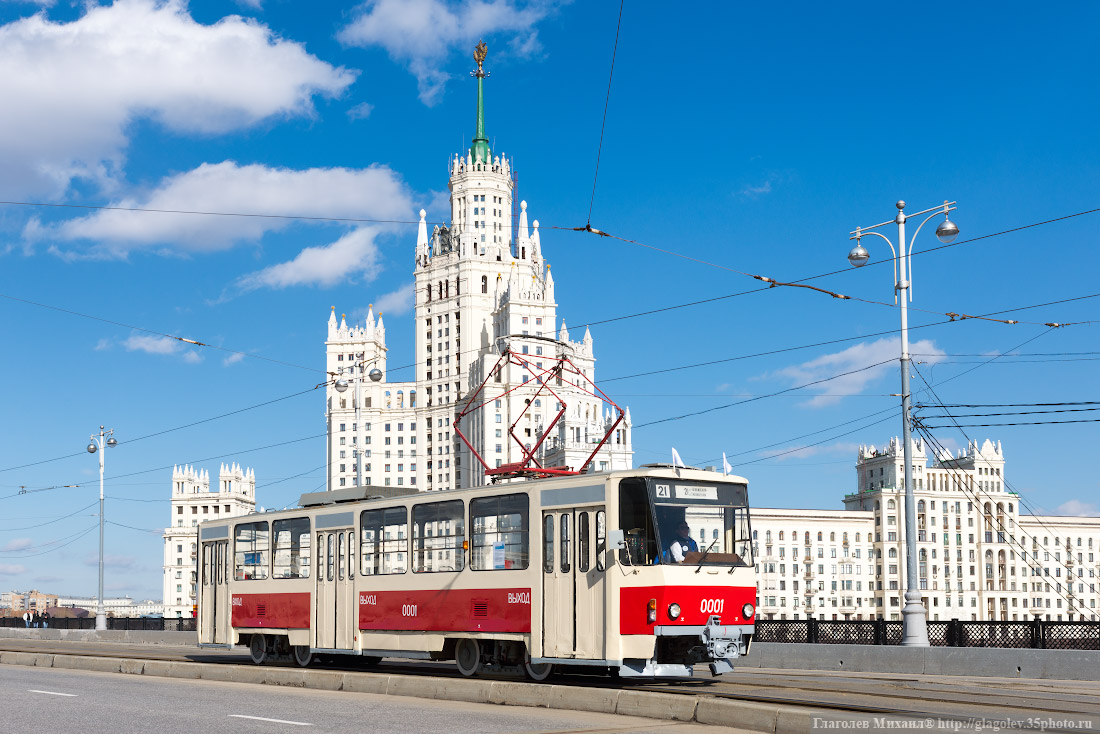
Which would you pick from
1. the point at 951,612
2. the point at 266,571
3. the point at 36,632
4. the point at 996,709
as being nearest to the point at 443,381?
the point at 951,612

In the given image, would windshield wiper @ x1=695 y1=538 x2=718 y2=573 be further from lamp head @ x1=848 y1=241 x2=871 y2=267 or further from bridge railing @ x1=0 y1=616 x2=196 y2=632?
bridge railing @ x1=0 y1=616 x2=196 y2=632

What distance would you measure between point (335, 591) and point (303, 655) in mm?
2016

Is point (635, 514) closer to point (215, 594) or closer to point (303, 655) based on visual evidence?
point (303, 655)

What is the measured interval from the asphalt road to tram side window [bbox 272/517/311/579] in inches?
208

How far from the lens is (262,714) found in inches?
586

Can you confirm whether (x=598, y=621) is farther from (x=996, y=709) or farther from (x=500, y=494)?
(x=996, y=709)

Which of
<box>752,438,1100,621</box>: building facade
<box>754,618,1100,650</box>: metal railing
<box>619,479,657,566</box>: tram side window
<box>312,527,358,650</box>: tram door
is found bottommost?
<box>752,438,1100,621</box>: building facade

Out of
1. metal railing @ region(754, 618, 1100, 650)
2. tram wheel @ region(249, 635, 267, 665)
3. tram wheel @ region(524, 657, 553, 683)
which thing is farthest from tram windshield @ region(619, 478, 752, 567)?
tram wheel @ region(249, 635, 267, 665)

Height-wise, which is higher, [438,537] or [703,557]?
[438,537]

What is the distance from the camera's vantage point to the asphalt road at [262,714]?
43.7 ft

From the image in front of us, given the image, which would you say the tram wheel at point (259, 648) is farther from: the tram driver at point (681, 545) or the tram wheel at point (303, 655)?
the tram driver at point (681, 545)

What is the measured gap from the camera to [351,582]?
23.3 m

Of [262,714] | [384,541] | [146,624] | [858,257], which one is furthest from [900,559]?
[262,714]

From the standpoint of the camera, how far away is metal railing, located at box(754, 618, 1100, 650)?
72.8ft
